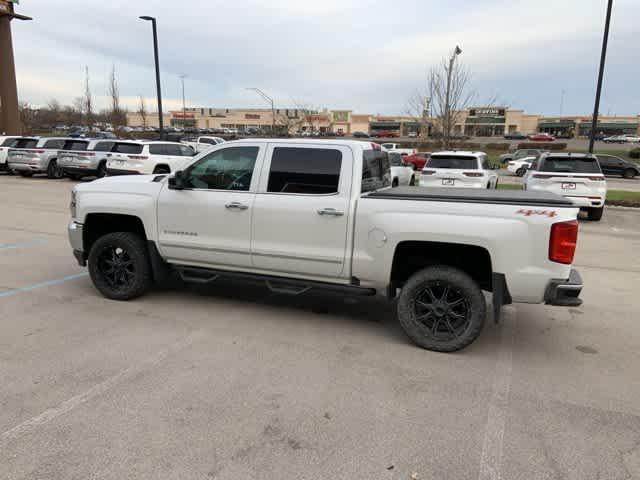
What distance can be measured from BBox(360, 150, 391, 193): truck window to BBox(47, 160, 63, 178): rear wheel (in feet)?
61.8

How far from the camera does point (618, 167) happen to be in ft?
93.6

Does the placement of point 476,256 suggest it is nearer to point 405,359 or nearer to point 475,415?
point 405,359

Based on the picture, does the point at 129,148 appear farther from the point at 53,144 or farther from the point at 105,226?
the point at 105,226

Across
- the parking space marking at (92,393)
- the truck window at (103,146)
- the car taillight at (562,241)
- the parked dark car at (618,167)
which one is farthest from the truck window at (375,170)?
the parked dark car at (618,167)

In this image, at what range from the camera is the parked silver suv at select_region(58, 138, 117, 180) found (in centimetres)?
1877

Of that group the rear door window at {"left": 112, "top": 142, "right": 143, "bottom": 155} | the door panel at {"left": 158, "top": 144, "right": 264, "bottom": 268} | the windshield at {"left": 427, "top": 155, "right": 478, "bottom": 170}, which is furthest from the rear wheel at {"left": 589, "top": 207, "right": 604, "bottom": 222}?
the rear door window at {"left": 112, "top": 142, "right": 143, "bottom": 155}

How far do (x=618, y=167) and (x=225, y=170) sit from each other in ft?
98.3

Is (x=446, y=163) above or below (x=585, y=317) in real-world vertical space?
above

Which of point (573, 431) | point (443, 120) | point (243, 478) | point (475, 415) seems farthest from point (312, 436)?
point (443, 120)

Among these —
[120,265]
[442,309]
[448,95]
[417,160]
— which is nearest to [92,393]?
[120,265]

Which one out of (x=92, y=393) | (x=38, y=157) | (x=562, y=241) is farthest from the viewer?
(x=38, y=157)

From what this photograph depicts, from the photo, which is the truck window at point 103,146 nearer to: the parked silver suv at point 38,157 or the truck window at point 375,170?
the parked silver suv at point 38,157

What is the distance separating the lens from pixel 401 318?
14.7 feet

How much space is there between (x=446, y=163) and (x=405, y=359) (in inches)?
401
